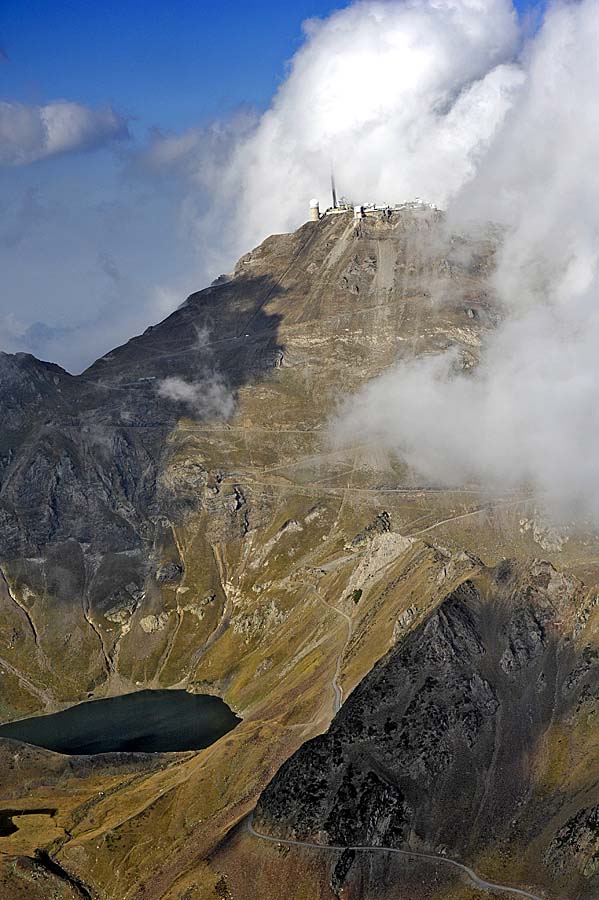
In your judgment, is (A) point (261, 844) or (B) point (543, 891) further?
(A) point (261, 844)

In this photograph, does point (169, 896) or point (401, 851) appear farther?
point (169, 896)

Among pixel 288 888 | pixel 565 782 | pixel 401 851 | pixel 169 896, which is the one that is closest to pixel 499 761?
pixel 565 782

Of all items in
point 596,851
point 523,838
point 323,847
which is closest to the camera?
point 596,851

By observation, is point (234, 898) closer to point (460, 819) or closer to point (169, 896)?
point (169, 896)

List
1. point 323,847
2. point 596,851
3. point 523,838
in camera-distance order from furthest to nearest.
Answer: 1. point 323,847
2. point 523,838
3. point 596,851

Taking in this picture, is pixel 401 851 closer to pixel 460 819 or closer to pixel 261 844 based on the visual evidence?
pixel 460 819

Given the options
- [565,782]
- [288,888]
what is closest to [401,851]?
[288,888]

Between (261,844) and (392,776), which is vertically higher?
(392,776)

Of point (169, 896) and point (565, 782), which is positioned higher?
point (565, 782)

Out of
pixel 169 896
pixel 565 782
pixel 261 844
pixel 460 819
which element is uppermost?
pixel 565 782
